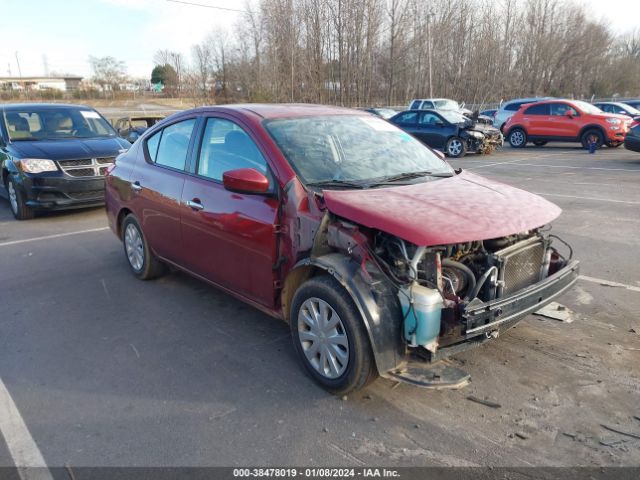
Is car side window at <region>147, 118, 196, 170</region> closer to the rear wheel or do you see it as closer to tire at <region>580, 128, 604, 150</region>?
the rear wheel

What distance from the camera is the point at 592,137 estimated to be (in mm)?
18062

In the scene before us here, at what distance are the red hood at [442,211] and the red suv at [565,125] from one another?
16.6m

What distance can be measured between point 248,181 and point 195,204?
0.94 metres

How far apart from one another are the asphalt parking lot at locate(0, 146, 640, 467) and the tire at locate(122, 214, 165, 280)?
0.51ft

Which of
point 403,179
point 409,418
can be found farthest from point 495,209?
point 409,418

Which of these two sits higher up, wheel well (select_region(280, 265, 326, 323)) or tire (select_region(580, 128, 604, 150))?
wheel well (select_region(280, 265, 326, 323))

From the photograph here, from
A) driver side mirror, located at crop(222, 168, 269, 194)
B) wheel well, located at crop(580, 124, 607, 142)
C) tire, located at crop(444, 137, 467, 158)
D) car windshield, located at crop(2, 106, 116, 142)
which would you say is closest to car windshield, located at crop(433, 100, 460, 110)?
wheel well, located at crop(580, 124, 607, 142)

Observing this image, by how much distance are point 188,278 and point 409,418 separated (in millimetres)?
3180

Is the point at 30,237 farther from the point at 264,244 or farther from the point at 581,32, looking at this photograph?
the point at 581,32

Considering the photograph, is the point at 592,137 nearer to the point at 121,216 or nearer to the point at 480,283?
the point at 121,216

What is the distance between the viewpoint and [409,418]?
3.06 m

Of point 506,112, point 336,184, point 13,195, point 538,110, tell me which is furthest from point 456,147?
point 336,184

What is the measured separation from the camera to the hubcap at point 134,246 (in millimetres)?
5375

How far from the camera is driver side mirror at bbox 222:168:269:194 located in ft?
11.4
